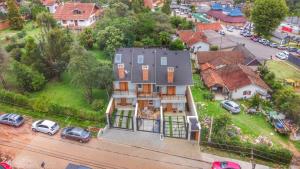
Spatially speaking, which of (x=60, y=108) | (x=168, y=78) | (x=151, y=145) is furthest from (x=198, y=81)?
(x=60, y=108)

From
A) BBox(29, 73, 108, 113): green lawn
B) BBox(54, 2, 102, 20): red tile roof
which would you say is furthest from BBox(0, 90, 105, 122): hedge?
BBox(54, 2, 102, 20): red tile roof

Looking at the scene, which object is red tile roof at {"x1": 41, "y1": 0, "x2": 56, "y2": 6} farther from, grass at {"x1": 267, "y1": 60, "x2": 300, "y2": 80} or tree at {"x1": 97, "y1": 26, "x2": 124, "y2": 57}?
grass at {"x1": 267, "y1": 60, "x2": 300, "y2": 80}

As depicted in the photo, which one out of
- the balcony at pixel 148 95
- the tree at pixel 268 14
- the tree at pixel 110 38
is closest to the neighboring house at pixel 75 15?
the tree at pixel 110 38

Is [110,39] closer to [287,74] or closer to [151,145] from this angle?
[151,145]

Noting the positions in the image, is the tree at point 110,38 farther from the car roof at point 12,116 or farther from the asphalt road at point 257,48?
the asphalt road at point 257,48

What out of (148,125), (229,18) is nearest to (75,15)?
(148,125)

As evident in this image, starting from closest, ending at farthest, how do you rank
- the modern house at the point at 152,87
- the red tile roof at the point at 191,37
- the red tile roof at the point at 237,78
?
1. the modern house at the point at 152,87
2. the red tile roof at the point at 237,78
3. the red tile roof at the point at 191,37

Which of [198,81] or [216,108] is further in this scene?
[198,81]
